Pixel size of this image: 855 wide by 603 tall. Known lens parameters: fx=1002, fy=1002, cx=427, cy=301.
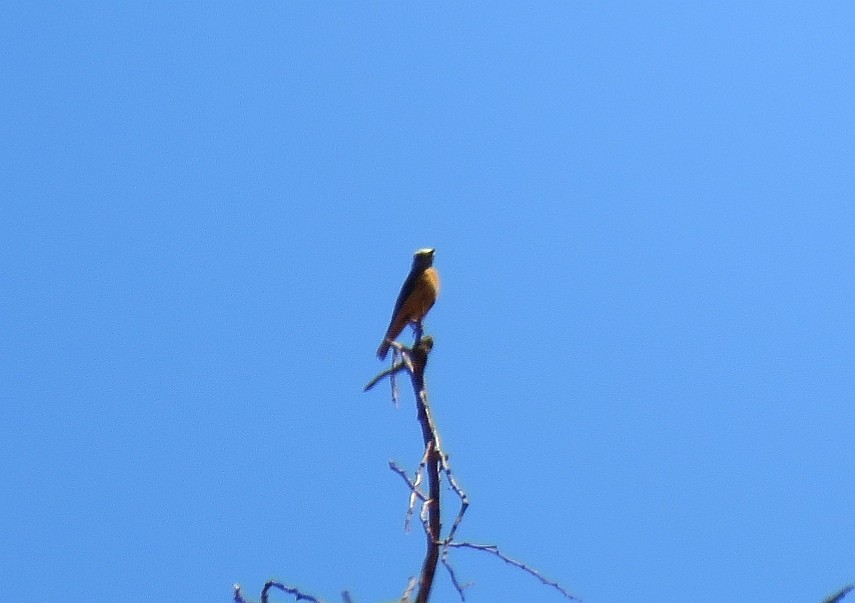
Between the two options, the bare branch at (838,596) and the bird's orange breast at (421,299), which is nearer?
the bare branch at (838,596)

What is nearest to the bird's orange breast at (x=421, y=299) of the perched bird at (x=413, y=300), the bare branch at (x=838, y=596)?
the perched bird at (x=413, y=300)

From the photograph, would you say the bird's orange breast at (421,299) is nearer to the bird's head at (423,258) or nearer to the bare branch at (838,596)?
the bird's head at (423,258)

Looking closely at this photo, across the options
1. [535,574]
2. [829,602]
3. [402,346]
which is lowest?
[829,602]

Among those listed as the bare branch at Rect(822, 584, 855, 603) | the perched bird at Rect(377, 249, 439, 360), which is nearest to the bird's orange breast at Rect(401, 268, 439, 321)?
the perched bird at Rect(377, 249, 439, 360)

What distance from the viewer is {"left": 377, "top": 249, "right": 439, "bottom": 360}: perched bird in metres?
8.95

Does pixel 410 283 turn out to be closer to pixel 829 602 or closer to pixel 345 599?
pixel 345 599

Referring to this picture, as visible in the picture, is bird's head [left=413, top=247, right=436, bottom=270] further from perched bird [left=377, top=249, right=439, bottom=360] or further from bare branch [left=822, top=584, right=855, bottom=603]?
bare branch [left=822, top=584, right=855, bottom=603]

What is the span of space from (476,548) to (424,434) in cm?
57

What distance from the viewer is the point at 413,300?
892cm

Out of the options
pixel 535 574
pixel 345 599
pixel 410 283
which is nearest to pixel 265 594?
pixel 345 599

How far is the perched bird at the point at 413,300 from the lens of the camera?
8945mm

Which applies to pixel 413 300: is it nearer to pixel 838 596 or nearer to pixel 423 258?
pixel 423 258

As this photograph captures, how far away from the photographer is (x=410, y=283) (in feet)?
29.7

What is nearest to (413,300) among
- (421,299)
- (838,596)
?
(421,299)
